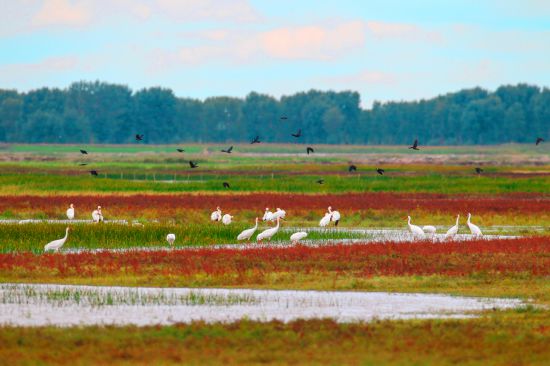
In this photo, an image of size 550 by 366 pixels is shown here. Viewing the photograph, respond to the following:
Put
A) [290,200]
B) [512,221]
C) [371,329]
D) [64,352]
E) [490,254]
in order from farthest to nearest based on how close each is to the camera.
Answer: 1. [290,200]
2. [512,221]
3. [490,254]
4. [371,329]
5. [64,352]

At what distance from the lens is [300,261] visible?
100 ft

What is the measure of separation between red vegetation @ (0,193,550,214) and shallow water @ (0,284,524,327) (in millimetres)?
26125

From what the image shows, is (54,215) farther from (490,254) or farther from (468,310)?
(468,310)

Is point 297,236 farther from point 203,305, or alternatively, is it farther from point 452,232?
point 203,305

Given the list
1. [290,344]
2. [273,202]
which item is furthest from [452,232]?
[290,344]

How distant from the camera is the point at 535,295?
2523 cm

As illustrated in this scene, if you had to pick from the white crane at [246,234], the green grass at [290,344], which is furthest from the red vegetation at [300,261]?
the green grass at [290,344]

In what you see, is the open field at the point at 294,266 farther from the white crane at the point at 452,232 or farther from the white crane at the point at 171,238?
the white crane at the point at 452,232

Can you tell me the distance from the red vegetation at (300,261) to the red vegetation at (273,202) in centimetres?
1946

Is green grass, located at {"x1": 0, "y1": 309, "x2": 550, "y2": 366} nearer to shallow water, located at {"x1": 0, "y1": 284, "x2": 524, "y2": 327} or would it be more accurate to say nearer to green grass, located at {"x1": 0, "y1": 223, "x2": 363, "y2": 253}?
shallow water, located at {"x1": 0, "y1": 284, "x2": 524, "y2": 327}

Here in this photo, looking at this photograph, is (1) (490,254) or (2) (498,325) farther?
(1) (490,254)

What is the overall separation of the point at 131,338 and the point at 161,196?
41473 millimetres

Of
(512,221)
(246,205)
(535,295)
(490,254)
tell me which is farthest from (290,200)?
(535,295)

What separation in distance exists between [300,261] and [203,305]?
24.3 ft
